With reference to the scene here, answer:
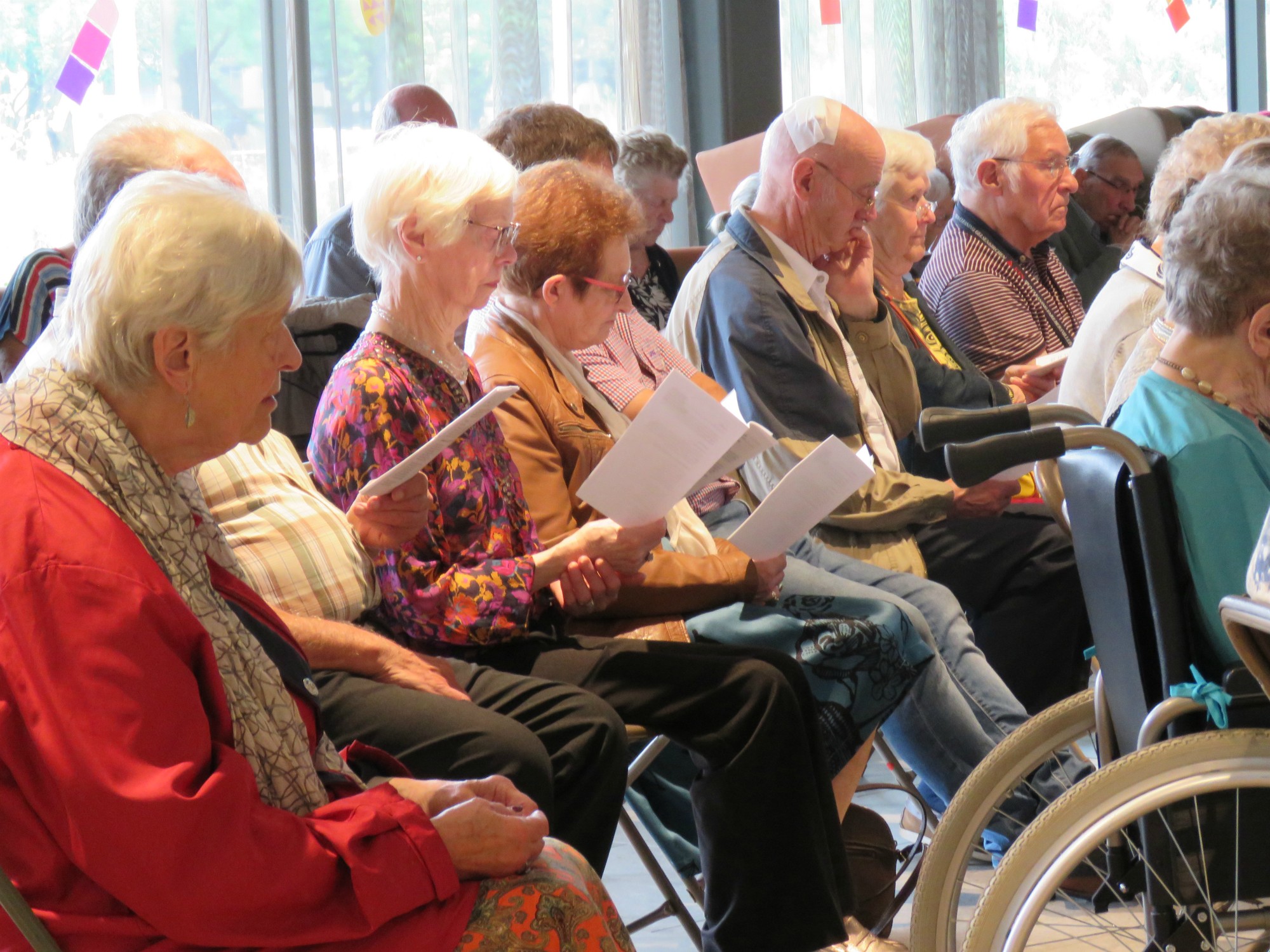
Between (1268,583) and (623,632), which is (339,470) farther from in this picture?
(1268,583)

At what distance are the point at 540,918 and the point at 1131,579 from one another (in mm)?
747

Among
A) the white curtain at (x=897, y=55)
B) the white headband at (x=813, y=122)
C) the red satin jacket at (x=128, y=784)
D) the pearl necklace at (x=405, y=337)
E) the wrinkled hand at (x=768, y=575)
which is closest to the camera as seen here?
the red satin jacket at (x=128, y=784)

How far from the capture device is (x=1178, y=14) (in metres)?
7.10

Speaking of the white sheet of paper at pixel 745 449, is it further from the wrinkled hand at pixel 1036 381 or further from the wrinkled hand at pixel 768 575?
the wrinkled hand at pixel 1036 381

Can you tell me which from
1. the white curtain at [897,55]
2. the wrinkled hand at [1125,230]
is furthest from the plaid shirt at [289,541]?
the white curtain at [897,55]

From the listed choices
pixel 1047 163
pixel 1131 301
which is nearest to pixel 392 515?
pixel 1131 301

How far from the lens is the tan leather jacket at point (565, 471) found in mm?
2197

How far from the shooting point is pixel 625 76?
501 centimetres

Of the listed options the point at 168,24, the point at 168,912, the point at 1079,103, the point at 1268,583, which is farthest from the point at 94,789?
the point at 1079,103

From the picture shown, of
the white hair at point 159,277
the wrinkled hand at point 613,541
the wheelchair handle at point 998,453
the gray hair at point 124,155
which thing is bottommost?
the wrinkled hand at point 613,541

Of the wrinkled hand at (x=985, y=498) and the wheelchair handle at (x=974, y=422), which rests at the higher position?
the wheelchair handle at (x=974, y=422)

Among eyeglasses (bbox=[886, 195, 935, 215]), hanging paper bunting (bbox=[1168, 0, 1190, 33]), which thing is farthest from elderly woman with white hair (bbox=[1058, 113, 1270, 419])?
hanging paper bunting (bbox=[1168, 0, 1190, 33])

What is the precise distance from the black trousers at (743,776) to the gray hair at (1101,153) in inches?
123

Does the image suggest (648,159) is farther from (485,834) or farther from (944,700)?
(485,834)
